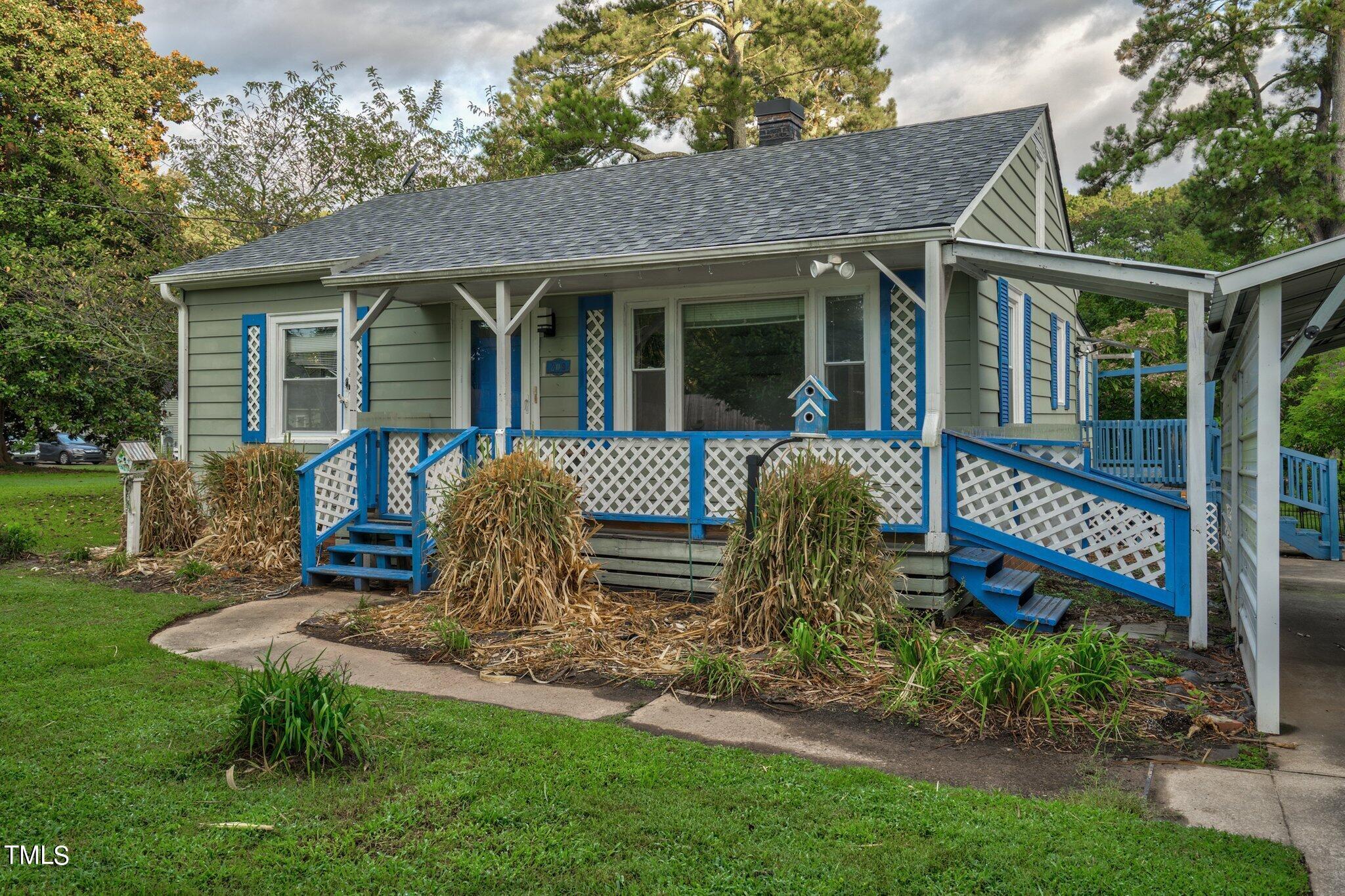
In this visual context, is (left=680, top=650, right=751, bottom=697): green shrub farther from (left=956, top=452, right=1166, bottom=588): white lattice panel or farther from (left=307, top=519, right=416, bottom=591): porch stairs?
(left=307, top=519, right=416, bottom=591): porch stairs

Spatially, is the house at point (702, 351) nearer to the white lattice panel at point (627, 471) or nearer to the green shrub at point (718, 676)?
the white lattice panel at point (627, 471)

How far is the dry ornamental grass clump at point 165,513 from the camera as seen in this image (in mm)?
9922

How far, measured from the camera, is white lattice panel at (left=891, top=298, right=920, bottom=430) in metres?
8.15

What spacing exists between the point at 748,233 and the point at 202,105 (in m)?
15.2

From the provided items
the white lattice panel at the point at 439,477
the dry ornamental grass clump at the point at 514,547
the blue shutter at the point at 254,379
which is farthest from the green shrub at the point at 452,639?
the blue shutter at the point at 254,379

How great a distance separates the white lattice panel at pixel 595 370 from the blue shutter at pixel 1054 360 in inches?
231

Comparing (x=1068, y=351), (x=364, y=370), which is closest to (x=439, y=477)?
(x=364, y=370)

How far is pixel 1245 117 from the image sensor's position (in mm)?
19406

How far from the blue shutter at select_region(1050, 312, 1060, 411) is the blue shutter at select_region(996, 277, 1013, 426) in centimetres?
300

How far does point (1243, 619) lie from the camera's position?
207 inches

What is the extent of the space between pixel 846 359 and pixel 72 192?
2130cm

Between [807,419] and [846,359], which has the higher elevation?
[846,359]

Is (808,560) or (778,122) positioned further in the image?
(778,122)

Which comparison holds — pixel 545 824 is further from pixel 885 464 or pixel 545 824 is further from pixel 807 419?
pixel 885 464
